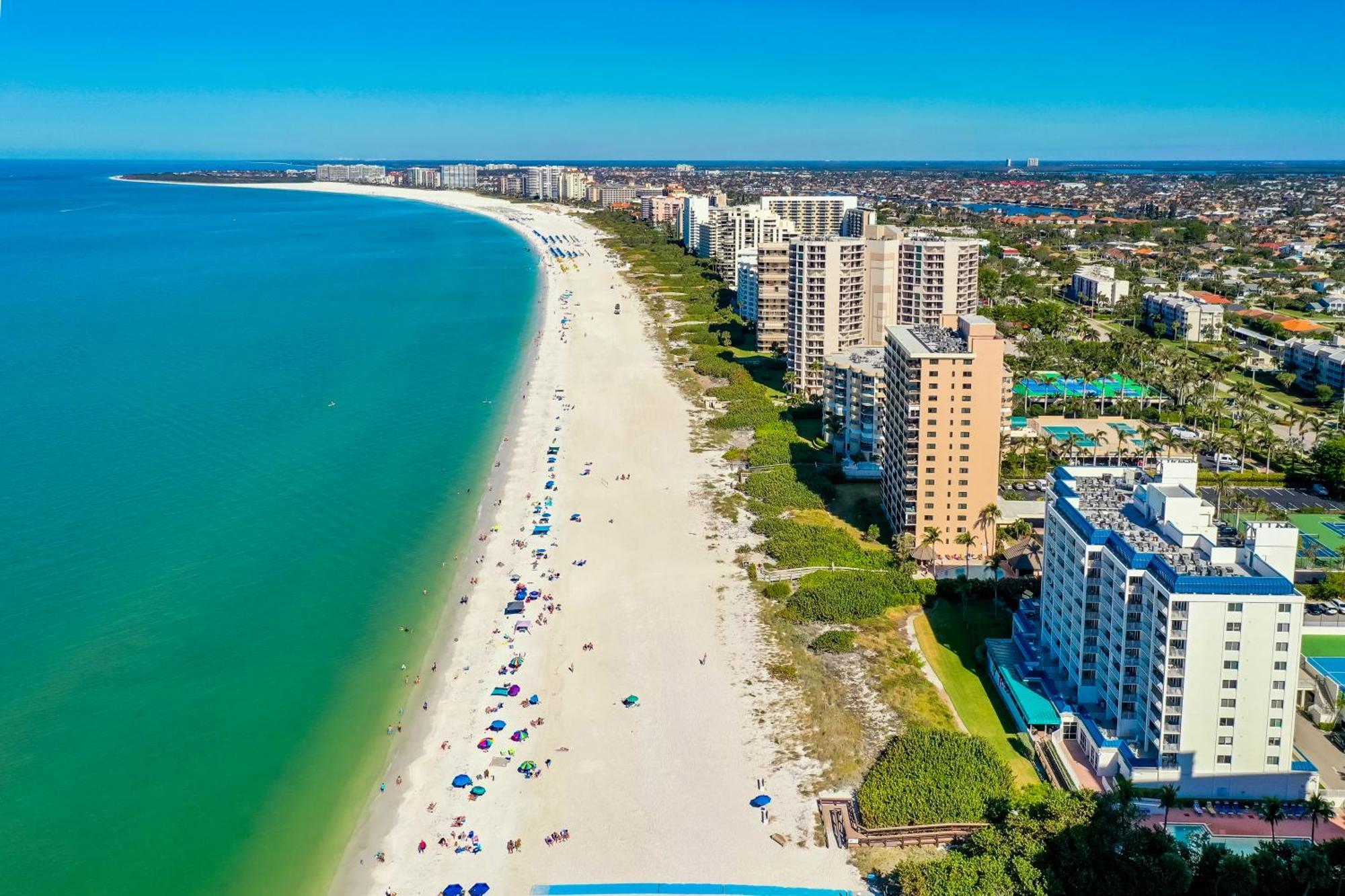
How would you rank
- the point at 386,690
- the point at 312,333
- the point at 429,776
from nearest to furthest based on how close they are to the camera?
the point at 429,776
the point at 386,690
the point at 312,333

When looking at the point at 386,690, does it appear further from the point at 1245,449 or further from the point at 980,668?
the point at 1245,449

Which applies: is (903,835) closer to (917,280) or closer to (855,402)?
(855,402)

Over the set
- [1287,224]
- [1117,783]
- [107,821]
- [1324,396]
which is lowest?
[107,821]

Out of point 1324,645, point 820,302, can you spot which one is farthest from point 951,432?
point 820,302

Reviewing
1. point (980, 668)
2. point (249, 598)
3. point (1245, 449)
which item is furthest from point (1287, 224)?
point (249, 598)

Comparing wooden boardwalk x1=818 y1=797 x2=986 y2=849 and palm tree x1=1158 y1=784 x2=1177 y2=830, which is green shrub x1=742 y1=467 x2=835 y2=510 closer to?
wooden boardwalk x1=818 y1=797 x2=986 y2=849

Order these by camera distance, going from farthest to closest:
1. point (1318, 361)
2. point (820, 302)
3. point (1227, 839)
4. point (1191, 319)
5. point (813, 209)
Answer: point (813, 209) → point (1191, 319) → point (1318, 361) → point (820, 302) → point (1227, 839)
